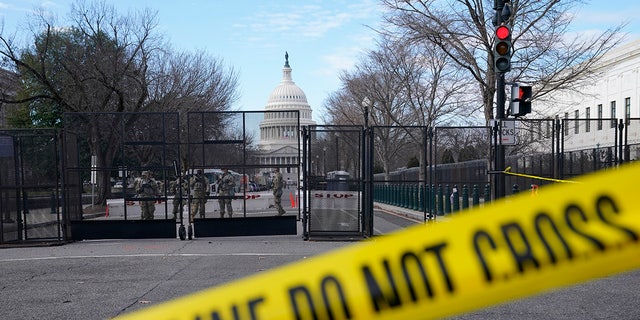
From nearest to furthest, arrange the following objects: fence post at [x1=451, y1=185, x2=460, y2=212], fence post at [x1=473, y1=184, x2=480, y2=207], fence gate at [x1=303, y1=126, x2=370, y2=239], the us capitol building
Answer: fence gate at [x1=303, y1=126, x2=370, y2=239], the us capitol building, fence post at [x1=473, y1=184, x2=480, y2=207], fence post at [x1=451, y1=185, x2=460, y2=212]

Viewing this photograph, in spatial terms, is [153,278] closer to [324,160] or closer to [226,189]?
[226,189]

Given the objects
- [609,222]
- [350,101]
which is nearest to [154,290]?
[609,222]

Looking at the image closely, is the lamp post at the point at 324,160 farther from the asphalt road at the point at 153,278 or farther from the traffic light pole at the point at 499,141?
the traffic light pole at the point at 499,141

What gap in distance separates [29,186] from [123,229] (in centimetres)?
221

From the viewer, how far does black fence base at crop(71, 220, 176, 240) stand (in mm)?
12961

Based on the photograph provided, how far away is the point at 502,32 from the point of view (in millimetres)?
11953

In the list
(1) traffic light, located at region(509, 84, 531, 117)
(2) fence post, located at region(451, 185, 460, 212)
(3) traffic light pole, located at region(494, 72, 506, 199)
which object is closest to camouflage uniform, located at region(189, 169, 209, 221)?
(3) traffic light pole, located at region(494, 72, 506, 199)

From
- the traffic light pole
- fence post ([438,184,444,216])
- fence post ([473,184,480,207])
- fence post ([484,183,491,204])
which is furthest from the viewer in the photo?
fence post ([438,184,444,216])

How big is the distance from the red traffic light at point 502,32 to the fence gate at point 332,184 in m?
3.65

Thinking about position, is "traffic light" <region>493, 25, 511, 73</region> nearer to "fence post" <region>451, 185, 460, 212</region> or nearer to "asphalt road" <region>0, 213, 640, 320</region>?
"asphalt road" <region>0, 213, 640, 320</region>

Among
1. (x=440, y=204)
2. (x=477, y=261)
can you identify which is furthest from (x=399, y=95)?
(x=477, y=261)

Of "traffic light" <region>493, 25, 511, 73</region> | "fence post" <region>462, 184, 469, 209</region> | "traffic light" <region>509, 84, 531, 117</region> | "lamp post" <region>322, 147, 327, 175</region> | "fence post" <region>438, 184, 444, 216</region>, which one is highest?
"traffic light" <region>493, 25, 511, 73</region>

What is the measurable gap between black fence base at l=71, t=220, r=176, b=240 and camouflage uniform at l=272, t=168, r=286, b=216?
98.8 inches

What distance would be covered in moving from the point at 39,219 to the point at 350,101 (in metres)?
29.1
